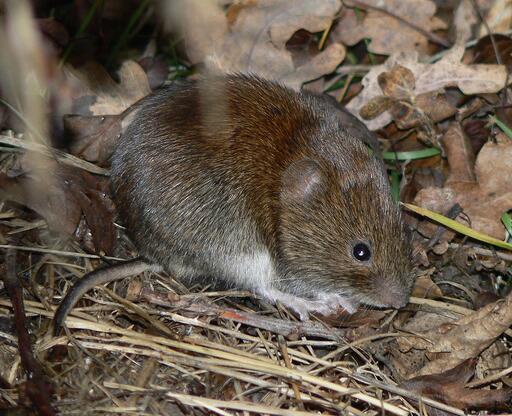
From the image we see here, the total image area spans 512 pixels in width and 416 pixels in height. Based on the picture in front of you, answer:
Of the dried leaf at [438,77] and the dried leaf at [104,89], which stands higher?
the dried leaf at [104,89]

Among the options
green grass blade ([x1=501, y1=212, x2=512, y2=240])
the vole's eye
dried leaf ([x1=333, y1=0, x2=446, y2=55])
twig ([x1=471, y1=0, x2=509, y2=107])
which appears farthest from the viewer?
dried leaf ([x1=333, y1=0, x2=446, y2=55])

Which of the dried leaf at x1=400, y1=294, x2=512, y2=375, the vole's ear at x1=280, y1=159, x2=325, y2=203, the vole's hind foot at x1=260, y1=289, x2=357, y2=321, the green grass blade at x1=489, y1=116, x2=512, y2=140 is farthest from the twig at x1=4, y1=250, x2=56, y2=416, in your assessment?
the green grass blade at x1=489, y1=116, x2=512, y2=140

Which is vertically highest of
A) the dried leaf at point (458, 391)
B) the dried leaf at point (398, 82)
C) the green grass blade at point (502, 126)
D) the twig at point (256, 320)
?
the dried leaf at point (398, 82)

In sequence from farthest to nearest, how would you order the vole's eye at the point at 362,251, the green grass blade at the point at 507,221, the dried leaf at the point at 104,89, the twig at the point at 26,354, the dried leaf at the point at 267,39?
1. the dried leaf at the point at 267,39
2. the dried leaf at the point at 104,89
3. the green grass blade at the point at 507,221
4. the vole's eye at the point at 362,251
5. the twig at the point at 26,354

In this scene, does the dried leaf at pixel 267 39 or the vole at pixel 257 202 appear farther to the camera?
the dried leaf at pixel 267 39

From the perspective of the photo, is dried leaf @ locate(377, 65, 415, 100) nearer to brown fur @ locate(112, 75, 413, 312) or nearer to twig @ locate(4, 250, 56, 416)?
brown fur @ locate(112, 75, 413, 312)

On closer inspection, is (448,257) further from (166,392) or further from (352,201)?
(166,392)

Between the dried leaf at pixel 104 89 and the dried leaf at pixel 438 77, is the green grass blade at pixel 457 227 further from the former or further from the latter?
the dried leaf at pixel 104 89

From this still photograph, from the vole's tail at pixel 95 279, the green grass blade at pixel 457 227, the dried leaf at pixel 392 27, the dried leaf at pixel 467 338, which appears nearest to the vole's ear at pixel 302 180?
the green grass blade at pixel 457 227
